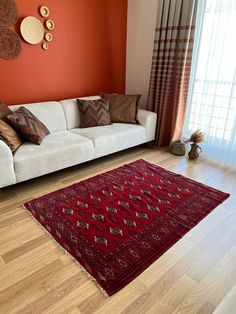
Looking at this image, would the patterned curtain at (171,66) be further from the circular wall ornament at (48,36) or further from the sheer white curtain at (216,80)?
the circular wall ornament at (48,36)

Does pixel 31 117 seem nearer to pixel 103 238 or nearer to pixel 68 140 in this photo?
pixel 68 140

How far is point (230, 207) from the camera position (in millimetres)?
2125

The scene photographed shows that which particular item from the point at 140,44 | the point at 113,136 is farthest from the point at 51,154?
the point at 140,44

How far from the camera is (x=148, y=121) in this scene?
3.23 metres

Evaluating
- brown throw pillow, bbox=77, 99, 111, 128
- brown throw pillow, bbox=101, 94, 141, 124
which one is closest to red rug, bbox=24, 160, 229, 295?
brown throw pillow, bbox=77, 99, 111, 128

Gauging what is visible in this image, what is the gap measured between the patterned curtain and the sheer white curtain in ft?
0.38

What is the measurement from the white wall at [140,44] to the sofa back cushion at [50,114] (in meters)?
1.47

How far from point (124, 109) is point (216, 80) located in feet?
4.04

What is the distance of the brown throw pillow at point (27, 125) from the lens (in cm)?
Result: 231

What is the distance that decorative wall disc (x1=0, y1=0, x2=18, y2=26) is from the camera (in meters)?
2.49

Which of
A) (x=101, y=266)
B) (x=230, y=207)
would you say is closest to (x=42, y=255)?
(x=101, y=266)

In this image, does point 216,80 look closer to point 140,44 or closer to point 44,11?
point 140,44

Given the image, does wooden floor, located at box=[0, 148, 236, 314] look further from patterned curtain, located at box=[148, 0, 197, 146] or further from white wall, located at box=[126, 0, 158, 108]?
white wall, located at box=[126, 0, 158, 108]

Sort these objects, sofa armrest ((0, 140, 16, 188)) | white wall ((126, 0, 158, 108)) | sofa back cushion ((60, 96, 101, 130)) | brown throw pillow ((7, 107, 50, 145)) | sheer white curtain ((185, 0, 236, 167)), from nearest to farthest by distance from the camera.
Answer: sofa armrest ((0, 140, 16, 188)) → brown throw pillow ((7, 107, 50, 145)) → sheer white curtain ((185, 0, 236, 167)) → sofa back cushion ((60, 96, 101, 130)) → white wall ((126, 0, 158, 108))
